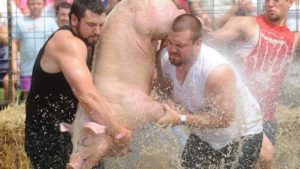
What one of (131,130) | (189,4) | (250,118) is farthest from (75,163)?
(189,4)

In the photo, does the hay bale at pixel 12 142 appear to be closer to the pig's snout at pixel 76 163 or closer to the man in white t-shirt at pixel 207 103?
the man in white t-shirt at pixel 207 103

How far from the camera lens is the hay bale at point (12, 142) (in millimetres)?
8586

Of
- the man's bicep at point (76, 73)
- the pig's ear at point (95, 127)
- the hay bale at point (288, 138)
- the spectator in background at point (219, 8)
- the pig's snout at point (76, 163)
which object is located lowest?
the hay bale at point (288, 138)

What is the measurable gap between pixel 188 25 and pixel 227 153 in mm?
1075

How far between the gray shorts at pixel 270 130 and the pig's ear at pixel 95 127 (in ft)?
6.23

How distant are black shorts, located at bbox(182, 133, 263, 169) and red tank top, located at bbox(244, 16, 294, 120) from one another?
711mm

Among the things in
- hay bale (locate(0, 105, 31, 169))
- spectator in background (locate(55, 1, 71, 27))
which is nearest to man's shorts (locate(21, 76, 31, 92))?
spectator in background (locate(55, 1, 71, 27))

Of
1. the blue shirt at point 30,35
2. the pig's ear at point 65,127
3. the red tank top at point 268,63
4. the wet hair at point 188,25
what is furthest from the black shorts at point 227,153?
the blue shirt at point 30,35

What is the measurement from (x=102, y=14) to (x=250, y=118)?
1333mm

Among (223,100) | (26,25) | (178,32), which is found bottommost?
(26,25)

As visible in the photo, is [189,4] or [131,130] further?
[189,4]

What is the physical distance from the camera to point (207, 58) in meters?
6.67

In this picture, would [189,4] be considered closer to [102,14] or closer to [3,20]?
[3,20]

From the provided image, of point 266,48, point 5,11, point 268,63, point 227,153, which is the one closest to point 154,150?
point 227,153
